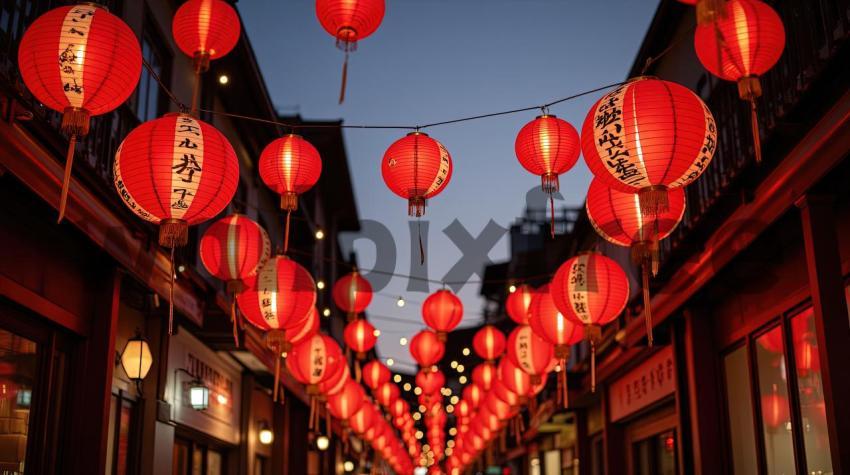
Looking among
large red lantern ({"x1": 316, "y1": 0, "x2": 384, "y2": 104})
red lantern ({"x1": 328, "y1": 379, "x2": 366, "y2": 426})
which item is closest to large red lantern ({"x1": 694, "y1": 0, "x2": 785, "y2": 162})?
large red lantern ({"x1": 316, "y1": 0, "x2": 384, "y2": 104})

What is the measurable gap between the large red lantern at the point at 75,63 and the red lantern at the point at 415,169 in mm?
2902

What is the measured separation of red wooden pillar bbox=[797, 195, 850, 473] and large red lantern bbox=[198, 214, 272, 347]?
221 inches

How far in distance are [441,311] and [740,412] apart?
4972 mm

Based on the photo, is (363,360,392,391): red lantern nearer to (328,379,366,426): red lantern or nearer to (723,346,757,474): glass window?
(328,379,366,426): red lantern

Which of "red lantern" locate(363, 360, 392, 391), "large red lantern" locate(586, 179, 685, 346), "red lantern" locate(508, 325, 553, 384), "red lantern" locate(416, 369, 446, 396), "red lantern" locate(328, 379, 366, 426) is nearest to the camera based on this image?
"large red lantern" locate(586, 179, 685, 346)

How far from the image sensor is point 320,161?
30.1 feet

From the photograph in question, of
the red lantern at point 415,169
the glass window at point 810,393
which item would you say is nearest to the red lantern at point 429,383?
the glass window at point 810,393

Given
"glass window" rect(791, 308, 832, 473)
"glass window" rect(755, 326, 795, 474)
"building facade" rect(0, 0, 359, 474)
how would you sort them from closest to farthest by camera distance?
"building facade" rect(0, 0, 359, 474), "glass window" rect(791, 308, 832, 473), "glass window" rect(755, 326, 795, 474)

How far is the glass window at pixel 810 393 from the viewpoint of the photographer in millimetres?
8188

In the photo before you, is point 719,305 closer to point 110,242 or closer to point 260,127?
point 110,242

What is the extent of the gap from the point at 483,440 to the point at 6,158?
21514 mm

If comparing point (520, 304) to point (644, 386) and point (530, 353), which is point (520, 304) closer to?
point (530, 353)

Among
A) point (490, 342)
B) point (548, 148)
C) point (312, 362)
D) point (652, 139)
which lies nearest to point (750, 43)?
point (652, 139)

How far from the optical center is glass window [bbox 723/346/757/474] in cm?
1049
